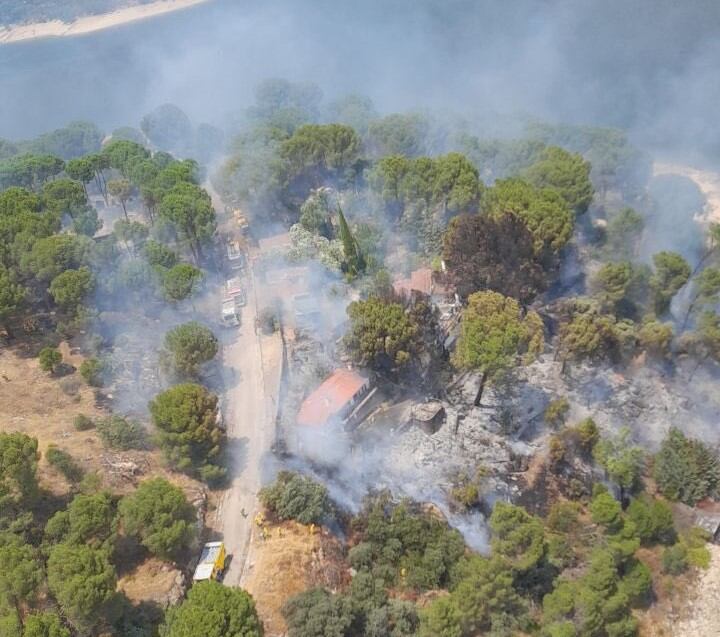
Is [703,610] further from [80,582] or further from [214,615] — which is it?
[80,582]

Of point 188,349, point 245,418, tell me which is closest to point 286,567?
point 245,418

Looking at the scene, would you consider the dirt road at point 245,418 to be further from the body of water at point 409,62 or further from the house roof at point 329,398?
the body of water at point 409,62

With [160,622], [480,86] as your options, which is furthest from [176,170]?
[480,86]

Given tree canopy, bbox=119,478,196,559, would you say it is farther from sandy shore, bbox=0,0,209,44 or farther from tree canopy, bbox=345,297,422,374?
sandy shore, bbox=0,0,209,44

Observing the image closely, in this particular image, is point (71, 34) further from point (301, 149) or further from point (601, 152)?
point (601, 152)

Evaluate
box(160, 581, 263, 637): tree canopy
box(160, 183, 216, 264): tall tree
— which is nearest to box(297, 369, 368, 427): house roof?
box(160, 581, 263, 637): tree canopy

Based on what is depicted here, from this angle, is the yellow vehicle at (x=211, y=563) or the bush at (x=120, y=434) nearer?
the yellow vehicle at (x=211, y=563)

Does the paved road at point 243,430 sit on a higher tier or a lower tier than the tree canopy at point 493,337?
lower

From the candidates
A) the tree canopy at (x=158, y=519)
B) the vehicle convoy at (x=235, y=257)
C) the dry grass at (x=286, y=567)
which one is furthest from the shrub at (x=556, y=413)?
the vehicle convoy at (x=235, y=257)
